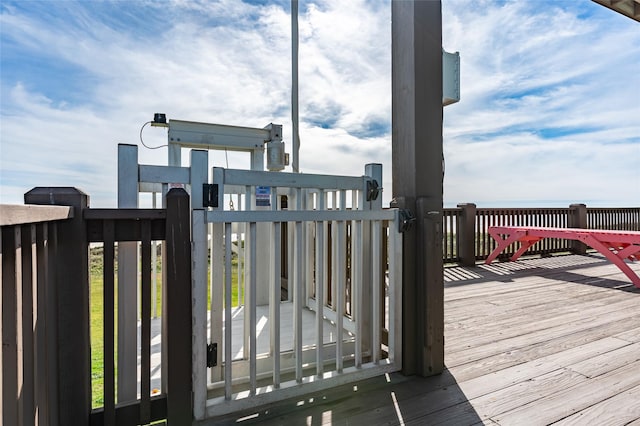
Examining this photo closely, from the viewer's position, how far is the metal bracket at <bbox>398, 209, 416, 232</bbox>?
1.77 m

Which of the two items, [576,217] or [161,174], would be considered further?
[576,217]

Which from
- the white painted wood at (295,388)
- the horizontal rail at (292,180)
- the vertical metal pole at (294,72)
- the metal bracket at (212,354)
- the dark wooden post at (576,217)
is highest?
the vertical metal pole at (294,72)

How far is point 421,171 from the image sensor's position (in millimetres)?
1771

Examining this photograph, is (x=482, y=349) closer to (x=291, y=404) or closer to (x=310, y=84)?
(x=291, y=404)

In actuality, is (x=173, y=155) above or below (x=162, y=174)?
above

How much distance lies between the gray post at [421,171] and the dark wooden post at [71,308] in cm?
150

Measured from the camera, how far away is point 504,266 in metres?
5.28

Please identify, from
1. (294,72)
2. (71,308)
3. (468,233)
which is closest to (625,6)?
(468,233)

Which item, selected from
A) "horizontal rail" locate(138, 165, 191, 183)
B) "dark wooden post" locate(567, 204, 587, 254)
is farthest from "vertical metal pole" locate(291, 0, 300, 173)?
"dark wooden post" locate(567, 204, 587, 254)

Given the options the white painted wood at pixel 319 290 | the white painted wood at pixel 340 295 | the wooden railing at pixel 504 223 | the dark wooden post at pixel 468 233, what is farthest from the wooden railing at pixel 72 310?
the dark wooden post at pixel 468 233

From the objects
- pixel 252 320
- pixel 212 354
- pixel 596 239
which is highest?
pixel 596 239

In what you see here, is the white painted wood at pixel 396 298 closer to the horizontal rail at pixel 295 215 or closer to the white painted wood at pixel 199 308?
the horizontal rail at pixel 295 215

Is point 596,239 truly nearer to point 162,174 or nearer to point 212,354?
point 212,354

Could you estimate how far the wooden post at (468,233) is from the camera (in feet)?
17.4
